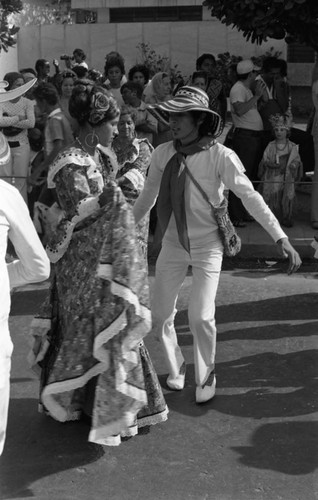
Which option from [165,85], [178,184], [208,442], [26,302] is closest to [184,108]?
[178,184]

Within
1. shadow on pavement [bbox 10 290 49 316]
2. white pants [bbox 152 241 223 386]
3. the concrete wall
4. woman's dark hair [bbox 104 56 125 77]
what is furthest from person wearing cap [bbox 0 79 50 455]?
the concrete wall

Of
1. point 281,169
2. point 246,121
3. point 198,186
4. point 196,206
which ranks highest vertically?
point 198,186

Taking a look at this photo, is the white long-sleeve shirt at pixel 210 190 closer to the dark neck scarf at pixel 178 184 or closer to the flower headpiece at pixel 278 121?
the dark neck scarf at pixel 178 184

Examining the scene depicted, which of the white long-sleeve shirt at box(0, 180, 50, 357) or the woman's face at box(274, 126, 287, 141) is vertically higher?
the white long-sleeve shirt at box(0, 180, 50, 357)

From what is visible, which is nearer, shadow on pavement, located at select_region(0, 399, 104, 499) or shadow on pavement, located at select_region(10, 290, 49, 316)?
shadow on pavement, located at select_region(0, 399, 104, 499)

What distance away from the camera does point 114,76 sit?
10664mm

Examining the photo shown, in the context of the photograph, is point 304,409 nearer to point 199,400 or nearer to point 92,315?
point 199,400

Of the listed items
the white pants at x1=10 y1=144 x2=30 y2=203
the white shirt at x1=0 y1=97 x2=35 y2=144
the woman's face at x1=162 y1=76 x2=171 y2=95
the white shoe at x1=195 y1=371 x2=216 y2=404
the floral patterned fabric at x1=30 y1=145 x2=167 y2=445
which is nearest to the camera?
the floral patterned fabric at x1=30 y1=145 x2=167 y2=445

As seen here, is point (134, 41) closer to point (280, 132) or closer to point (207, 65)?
point (207, 65)

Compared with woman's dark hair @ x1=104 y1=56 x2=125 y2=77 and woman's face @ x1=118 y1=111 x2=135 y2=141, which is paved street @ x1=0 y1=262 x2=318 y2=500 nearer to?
woman's face @ x1=118 y1=111 x2=135 y2=141

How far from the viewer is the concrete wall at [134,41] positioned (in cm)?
1928

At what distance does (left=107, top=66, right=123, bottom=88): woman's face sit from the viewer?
10.6 metres

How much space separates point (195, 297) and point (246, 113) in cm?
513

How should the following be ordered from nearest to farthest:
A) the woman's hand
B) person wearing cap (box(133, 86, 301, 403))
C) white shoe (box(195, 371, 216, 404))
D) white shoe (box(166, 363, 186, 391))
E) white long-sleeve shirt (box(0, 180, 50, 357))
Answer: white long-sleeve shirt (box(0, 180, 50, 357))
the woman's hand
person wearing cap (box(133, 86, 301, 403))
white shoe (box(195, 371, 216, 404))
white shoe (box(166, 363, 186, 391))
